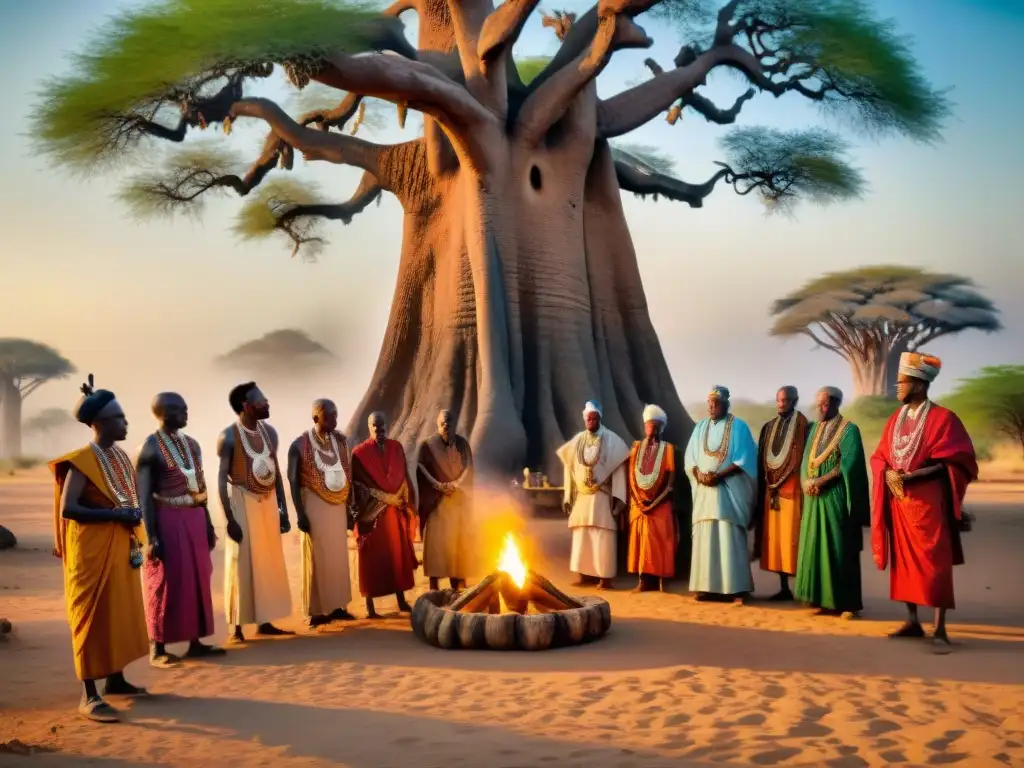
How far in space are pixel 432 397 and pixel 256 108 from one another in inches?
193

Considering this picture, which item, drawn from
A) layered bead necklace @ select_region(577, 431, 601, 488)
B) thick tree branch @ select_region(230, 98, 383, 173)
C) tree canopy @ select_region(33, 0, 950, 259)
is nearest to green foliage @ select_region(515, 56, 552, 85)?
tree canopy @ select_region(33, 0, 950, 259)

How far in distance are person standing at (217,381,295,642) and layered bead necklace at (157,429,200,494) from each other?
485mm

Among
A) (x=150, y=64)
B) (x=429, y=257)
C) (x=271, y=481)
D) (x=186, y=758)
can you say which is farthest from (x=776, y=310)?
(x=186, y=758)

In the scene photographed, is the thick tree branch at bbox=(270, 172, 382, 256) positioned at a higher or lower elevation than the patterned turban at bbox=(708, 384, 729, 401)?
higher

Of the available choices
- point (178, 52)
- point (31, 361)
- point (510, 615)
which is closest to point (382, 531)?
point (510, 615)

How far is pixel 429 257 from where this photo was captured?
14.0 m

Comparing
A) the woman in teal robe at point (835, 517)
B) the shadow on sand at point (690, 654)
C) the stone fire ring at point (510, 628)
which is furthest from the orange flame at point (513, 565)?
the woman in teal robe at point (835, 517)

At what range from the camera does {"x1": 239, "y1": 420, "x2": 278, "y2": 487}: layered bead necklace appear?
21.5ft

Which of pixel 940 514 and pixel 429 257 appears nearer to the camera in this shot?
pixel 940 514

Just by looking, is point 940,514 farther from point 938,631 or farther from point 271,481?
point 271,481

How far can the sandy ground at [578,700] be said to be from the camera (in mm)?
4219

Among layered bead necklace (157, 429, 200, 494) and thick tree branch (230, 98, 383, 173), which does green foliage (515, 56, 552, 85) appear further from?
layered bead necklace (157, 429, 200, 494)

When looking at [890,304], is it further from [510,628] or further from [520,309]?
[510,628]

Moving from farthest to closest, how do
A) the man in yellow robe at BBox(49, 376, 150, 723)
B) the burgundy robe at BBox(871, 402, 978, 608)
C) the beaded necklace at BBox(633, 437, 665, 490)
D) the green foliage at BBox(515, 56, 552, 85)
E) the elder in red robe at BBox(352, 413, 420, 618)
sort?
the green foliage at BBox(515, 56, 552, 85) < the beaded necklace at BBox(633, 437, 665, 490) < the elder in red robe at BBox(352, 413, 420, 618) < the burgundy robe at BBox(871, 402, 978, 608) < the man in yellow robe at BBox(49, 376, 150, 723)
